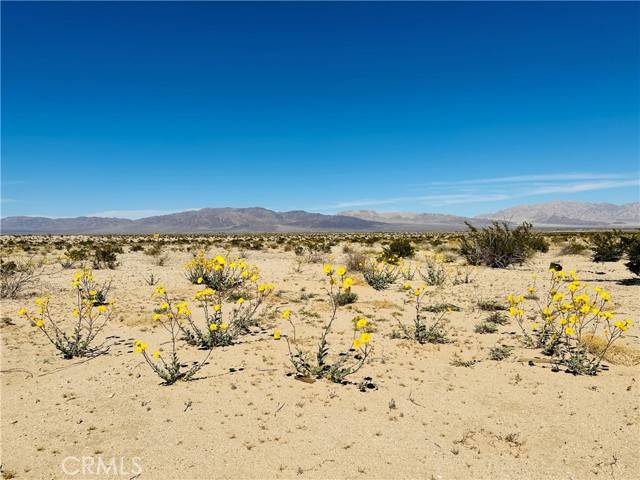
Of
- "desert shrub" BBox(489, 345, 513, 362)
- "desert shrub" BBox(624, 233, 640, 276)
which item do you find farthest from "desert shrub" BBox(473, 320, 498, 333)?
"desert shrub" BBox(624, 233, 640, 276)

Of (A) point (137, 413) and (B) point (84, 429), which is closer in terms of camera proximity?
(B) point (84, 429)

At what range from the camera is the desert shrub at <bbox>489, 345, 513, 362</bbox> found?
6.57m

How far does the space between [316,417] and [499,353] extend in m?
3.60

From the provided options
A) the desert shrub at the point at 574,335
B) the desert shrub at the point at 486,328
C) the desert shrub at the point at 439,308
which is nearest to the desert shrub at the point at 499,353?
the desert shrub at the point at 574,335

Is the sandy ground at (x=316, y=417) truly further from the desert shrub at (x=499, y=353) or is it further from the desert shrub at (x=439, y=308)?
the desert shrub at (x=439, y=308)

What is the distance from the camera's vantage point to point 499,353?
662cm

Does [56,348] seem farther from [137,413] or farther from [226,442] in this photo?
[226,442]

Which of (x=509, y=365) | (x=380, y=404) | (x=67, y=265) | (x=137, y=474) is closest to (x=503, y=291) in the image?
(x=509, y=365)

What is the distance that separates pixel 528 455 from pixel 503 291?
8603 millimetres

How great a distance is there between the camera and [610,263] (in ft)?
58.7

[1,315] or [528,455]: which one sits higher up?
[1,315]

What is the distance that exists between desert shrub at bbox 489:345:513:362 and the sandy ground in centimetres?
12

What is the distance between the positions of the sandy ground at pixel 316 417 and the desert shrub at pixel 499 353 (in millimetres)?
121

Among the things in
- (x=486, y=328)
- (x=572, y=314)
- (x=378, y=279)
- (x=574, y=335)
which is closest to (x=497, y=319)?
(x=486, y=328)
